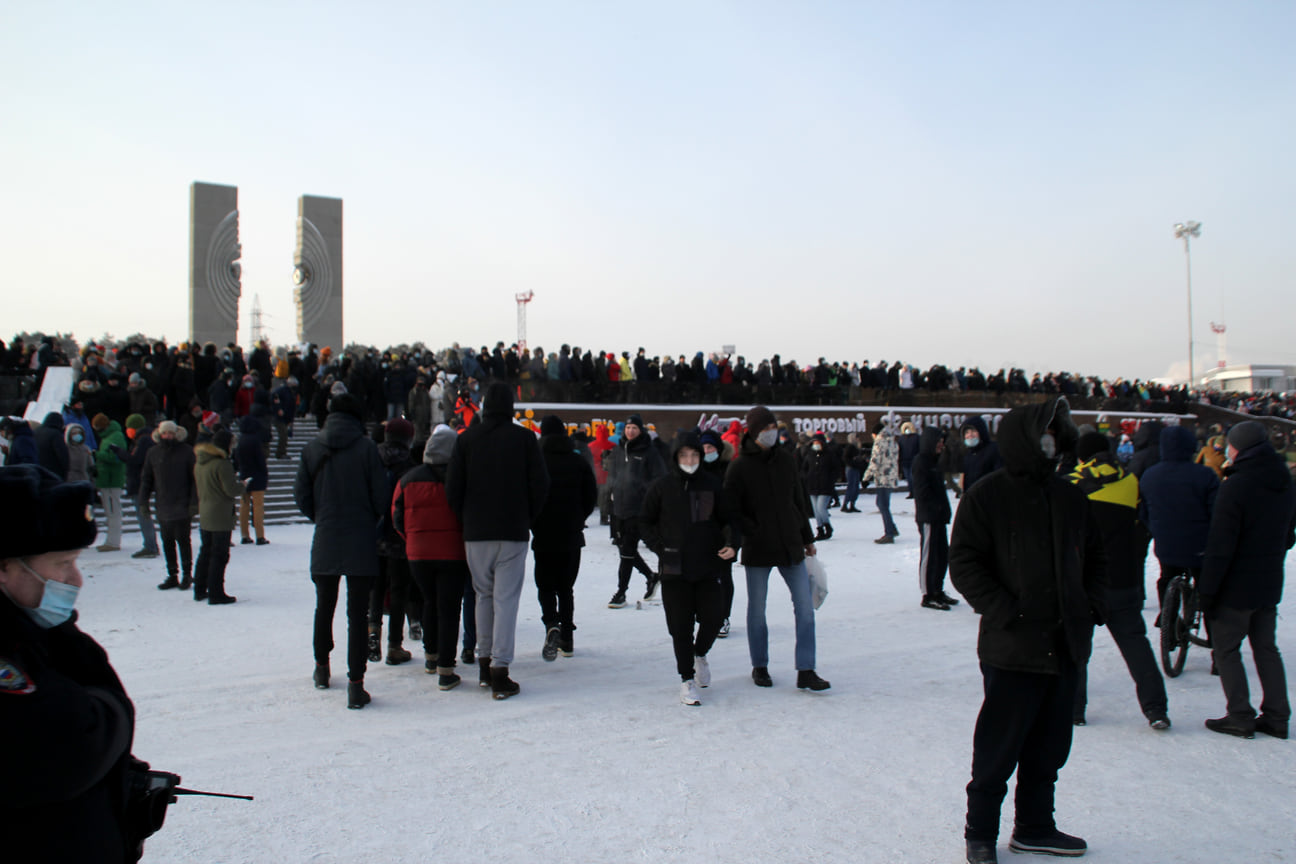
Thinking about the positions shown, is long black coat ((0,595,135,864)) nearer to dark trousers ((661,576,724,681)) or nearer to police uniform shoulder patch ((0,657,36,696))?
police uniform shoulder patch ((0,657,36,696))

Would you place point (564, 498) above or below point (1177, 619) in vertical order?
above

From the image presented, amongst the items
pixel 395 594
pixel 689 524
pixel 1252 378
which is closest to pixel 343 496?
pixel 395 594

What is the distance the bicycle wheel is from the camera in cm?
589

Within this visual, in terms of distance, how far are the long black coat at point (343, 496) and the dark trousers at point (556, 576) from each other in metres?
1.21

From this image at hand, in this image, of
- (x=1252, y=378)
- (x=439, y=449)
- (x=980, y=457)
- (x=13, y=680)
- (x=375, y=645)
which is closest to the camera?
(x=13, y=680)

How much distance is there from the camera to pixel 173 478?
8820mm

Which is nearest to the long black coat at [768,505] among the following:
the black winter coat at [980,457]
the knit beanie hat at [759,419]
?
the knit beanie hat at [759,419]

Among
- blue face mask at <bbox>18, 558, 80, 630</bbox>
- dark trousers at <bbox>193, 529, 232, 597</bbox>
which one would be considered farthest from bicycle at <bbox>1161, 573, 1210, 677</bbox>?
dark trousers at <bbox>193, 529, 232, 597</bbox>

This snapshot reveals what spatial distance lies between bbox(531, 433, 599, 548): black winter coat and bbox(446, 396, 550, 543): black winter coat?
2.15 ft

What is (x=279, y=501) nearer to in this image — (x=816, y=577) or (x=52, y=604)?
(x=816, y=577)

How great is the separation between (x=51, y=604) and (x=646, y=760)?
122 inches

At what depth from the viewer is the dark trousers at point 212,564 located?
8219 mm

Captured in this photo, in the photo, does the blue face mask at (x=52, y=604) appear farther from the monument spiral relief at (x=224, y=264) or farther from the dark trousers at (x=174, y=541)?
the monument spiral relief at (x=224, y=264)

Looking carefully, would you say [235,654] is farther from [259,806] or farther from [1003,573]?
[1003,573]
